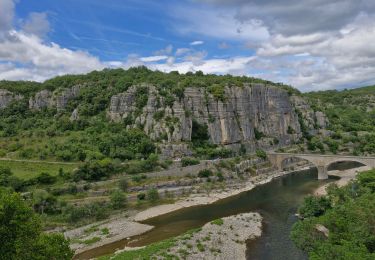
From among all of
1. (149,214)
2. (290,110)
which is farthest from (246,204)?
(290,110)

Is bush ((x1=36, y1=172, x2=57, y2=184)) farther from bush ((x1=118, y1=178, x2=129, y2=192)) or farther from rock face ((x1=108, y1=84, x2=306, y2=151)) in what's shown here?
rock face ((x1=108, y1=84, x2=306, y2=151))

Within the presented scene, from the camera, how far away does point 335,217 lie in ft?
117

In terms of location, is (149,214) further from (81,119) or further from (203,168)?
(81,119)

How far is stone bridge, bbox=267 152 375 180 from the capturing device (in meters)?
78.7

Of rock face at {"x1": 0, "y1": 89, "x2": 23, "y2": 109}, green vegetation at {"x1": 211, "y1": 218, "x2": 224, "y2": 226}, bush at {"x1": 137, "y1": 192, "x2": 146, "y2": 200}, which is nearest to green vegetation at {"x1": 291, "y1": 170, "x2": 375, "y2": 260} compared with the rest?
green vegetation at {"x1": 211, "y1": 218, "x2": 224, "y2": 226}

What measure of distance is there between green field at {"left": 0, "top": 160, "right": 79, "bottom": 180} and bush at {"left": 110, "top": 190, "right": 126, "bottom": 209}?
15238mm

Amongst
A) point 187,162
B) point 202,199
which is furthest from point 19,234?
point 187,162

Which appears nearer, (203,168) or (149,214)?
(149,214)

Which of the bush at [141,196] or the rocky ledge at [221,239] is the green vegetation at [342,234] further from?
the bush at [141,196]

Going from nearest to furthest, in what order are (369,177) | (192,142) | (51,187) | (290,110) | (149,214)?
(369,177) < (149,214) < (51,187) < (192,142) < (290,110)

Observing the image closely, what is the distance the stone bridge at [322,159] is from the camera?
78700mm

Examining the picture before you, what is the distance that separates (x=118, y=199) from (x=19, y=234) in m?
41.6

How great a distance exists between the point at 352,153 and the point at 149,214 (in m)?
71.9

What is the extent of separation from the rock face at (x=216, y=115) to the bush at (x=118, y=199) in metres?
28.6
